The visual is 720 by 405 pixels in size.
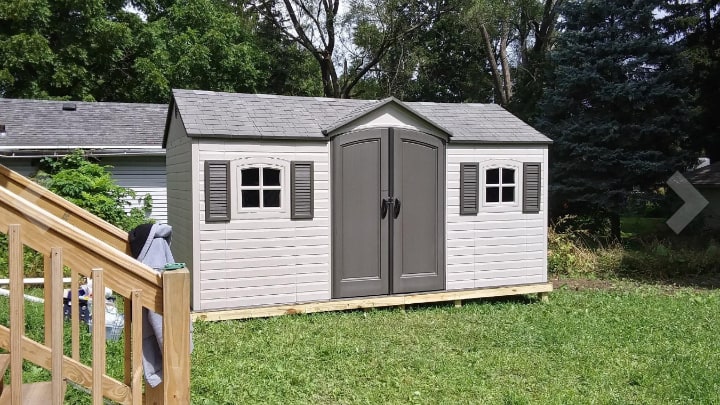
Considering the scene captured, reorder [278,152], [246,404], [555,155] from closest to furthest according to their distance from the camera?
[246,404] < [278,152] < [555,155]

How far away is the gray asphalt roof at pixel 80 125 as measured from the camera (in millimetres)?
13391

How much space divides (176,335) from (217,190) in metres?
4.71

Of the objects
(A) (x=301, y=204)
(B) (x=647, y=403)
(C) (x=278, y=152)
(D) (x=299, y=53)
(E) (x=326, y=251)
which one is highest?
(D) (x=299, y=53)

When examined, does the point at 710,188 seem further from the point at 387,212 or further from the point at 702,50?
the point at 387,212

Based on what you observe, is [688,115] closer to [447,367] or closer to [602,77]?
[602,77]

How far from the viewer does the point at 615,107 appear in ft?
50.6

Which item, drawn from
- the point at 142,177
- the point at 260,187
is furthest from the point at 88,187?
the point at 260,187

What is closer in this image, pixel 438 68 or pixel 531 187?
pixel 531 187

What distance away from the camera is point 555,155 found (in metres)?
16.0

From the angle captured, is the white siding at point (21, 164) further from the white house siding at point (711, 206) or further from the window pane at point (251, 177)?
the white house siding at point (711, 206)

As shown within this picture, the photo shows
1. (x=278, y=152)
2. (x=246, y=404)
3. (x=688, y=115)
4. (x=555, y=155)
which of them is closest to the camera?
(x=246, y=404)

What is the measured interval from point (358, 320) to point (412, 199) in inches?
69.7

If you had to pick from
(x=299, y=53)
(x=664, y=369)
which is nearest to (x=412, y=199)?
(x=664, y=369)

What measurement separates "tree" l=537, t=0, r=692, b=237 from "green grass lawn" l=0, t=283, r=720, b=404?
687 cm
